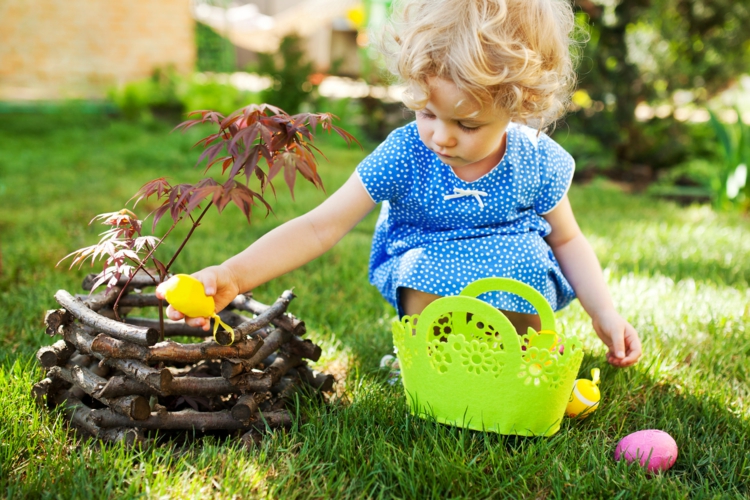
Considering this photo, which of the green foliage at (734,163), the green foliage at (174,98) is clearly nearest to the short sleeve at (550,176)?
the green foliage at (734,163)

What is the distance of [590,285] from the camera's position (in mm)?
1910

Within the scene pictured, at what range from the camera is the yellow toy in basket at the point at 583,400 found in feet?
5.42

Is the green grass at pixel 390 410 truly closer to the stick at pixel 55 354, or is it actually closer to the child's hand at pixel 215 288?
the stick at pixel 55 354

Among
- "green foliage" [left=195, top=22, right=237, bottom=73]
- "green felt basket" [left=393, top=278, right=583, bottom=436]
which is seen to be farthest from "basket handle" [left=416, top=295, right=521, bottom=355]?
"green foliage" [left=195, top=22, right=237, bottom=73]

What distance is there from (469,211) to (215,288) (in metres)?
0.75

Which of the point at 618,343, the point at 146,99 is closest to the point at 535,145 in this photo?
the point at 618,343

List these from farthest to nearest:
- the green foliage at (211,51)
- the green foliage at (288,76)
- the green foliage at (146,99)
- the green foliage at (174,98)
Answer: the green foliage at (211,51)
the green foliage at (146,99)
the green foliage at (174,98)
the green foliage at (288,76)

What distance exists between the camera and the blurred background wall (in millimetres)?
9156

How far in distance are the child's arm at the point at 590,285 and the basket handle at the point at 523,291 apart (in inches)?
10.7

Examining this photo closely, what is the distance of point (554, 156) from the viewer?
6.31ft

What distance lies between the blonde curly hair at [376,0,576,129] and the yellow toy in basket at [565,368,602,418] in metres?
0.69

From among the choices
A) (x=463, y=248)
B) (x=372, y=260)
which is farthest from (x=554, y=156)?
(x=372, y=260)

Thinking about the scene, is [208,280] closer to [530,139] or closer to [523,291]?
Answer: [523,291]

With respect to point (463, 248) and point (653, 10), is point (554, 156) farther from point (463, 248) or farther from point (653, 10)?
point (653, 10)
